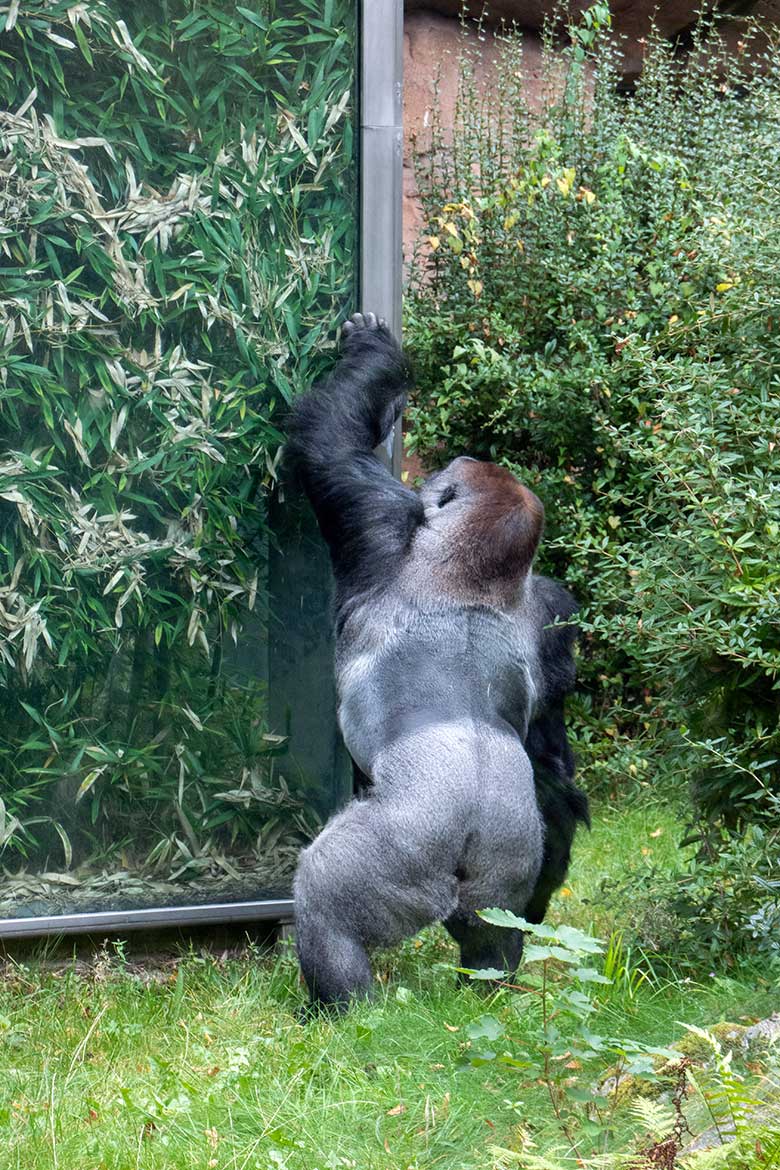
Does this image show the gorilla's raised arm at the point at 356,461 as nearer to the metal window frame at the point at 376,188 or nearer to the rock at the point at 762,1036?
the metal window frame at the point at 376,188

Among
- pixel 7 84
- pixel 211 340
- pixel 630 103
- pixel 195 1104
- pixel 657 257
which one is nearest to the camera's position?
pixel 195 1104

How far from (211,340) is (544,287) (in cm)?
260

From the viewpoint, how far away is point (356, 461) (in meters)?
3.34

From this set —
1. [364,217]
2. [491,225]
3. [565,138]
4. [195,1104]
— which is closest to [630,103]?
[565,138]

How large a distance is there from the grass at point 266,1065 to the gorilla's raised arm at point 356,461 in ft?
3.19

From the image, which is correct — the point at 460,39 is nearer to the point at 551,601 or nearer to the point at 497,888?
the point at 551,601

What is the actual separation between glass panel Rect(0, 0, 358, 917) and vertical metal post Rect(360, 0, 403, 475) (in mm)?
53

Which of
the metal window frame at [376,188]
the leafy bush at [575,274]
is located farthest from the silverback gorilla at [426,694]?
the leafy bush at [575,274]

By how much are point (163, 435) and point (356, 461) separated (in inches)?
18.8

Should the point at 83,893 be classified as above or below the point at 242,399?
below

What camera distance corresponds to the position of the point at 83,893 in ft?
10.9

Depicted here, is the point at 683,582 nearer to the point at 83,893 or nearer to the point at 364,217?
the point at 364,217

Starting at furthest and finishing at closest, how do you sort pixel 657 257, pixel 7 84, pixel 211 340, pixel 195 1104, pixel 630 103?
pixel 630 103 → pixel 657 257 → pixel 211 340 → pixel 7 84 → pixel 195 1104

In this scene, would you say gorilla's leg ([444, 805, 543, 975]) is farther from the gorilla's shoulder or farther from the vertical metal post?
the vertical metal post
